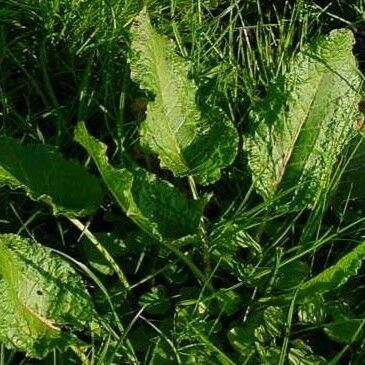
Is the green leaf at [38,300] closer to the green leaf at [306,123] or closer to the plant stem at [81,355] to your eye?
the plant stem at [81,355]

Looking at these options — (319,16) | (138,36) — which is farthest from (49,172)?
(319,16)

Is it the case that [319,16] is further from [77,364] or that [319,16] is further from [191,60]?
[77,364]


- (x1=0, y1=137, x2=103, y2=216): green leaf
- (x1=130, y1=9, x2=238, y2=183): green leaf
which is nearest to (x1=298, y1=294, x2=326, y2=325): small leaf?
(x1=130, y1=9, x2=238, y2=183): green leaf

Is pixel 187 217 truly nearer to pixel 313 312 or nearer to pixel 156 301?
pixel 156 301

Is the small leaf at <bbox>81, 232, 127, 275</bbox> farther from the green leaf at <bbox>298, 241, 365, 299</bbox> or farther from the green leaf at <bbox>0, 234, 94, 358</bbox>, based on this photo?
the green leaf at <bbox>298, 241, 365, 299</bbox>

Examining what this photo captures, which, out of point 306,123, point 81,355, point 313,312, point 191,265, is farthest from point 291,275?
point 81,355
